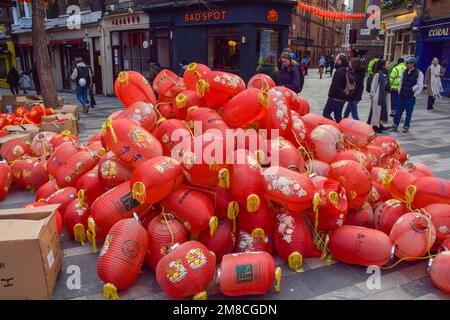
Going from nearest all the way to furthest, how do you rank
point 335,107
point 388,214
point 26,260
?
point 26,260, point 388,214, point 335,107

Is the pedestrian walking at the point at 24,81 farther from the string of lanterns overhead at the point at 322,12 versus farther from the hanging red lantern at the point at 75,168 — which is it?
the hanging red lantern at the point at 75,168

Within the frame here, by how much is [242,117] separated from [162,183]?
1.28 meters

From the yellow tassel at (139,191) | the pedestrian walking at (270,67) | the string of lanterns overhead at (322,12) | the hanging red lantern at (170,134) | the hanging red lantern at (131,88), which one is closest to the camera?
the yellow tassel at (139,191)

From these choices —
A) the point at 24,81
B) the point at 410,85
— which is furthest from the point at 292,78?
the point at 24,81

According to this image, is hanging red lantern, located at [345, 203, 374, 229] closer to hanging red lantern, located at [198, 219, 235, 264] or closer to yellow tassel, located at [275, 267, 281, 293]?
yellow tassel, located at [275, 267, 281, 293]

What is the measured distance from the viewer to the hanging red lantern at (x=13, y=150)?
5668mm

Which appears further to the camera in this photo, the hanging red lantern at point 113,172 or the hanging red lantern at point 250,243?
the hanging red lantern at point 113,172

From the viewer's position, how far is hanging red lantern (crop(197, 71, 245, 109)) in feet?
13.6

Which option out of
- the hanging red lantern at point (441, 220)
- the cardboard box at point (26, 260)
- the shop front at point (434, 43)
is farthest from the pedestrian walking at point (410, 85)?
the shop front at point (434, 43)

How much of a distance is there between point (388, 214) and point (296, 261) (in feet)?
3.67

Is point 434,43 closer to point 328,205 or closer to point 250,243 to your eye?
point 328,205

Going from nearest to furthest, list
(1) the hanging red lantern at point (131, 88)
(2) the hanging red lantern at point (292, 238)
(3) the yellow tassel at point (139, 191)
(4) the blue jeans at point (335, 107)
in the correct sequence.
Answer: (3) the yellow tassel at point (139, 191)
(2) the hanging red lantern at point (292, 238)
(1) the hanging red lantern at point (131, 88)
(4) the blue jeans at point (335, 107)

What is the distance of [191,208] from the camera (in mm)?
3148
